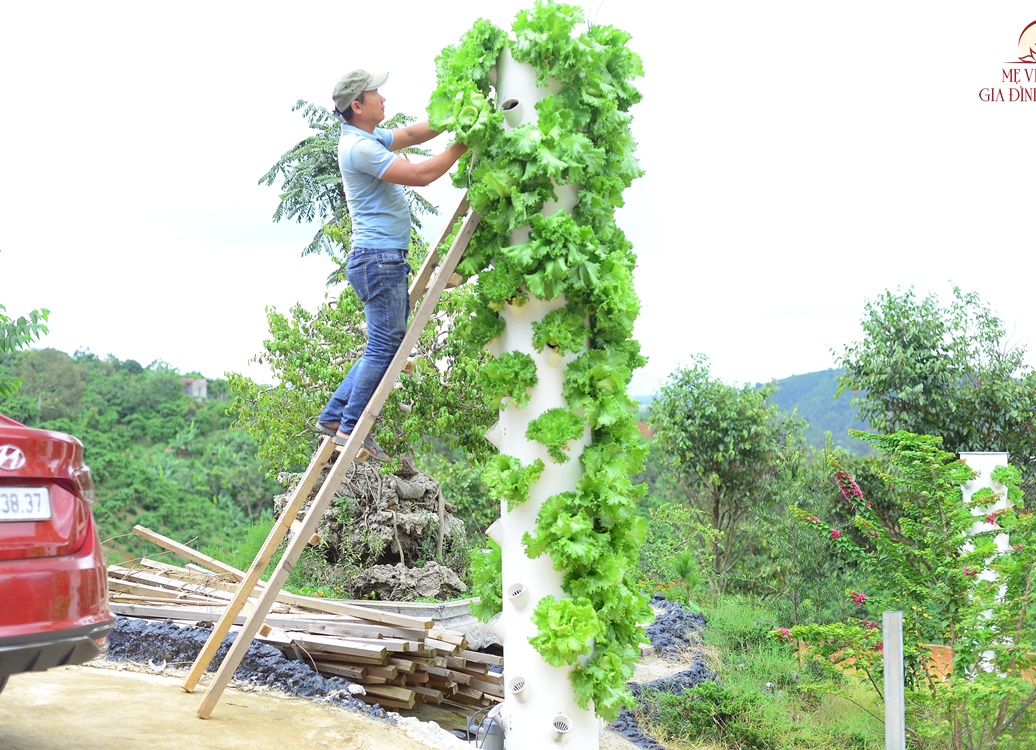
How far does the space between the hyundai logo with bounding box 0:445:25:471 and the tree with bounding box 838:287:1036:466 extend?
1239 centimetres

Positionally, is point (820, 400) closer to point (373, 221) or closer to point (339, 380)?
point (339, 380)

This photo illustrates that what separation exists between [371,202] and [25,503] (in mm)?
2408

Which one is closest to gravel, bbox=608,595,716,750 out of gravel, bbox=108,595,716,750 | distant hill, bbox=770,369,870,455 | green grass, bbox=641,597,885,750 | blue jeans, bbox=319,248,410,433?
gravel, bbox=108,595,716,750

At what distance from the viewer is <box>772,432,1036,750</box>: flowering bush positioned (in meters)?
6.39

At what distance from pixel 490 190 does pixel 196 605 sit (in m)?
4.68

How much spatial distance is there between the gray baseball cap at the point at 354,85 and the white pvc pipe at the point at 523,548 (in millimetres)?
679

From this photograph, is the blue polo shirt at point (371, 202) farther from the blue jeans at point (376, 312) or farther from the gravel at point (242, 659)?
the gravel at point (242, 659)

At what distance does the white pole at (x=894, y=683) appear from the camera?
4133 millimetres

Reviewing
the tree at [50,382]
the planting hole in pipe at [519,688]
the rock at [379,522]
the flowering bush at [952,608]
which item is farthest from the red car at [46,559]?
the tree at [50,382]

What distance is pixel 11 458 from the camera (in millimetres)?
3469

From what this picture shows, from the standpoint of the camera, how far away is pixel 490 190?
4.95 metres

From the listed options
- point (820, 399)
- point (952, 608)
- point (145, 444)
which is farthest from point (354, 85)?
point (820, 399)

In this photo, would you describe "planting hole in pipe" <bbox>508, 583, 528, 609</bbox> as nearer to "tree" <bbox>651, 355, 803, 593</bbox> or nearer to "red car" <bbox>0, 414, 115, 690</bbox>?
"red car" <bbox>0, 414, 115, 690</bbox>

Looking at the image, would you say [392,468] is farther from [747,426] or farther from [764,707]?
[747,426]
